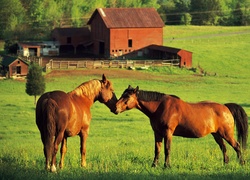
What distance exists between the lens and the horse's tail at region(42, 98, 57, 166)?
13039 mm

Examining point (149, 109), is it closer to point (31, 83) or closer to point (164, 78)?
point (31, 83)

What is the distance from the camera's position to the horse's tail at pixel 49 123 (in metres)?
13.0

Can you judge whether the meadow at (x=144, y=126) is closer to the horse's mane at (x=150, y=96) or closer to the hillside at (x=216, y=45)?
the hillside at (x=216, y=45)

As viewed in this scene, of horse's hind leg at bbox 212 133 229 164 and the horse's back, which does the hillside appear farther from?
the horse's back

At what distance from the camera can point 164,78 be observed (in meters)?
59.7

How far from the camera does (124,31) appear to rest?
74.7 m

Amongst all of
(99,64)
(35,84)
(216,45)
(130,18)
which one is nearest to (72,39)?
(130,18)

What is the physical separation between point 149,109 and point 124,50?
198 ft

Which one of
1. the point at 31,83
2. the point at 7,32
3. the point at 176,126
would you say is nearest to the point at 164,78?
the point at 31,83

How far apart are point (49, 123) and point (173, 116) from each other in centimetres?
280

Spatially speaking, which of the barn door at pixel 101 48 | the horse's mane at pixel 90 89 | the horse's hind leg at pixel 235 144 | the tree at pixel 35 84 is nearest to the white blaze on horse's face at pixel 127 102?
the horse's mane at pixel 90 89

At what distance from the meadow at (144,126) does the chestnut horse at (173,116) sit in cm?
57

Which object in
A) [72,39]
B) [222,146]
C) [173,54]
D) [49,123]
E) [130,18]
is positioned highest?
[130,18]

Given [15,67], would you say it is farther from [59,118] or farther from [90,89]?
[59,118]
